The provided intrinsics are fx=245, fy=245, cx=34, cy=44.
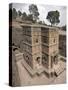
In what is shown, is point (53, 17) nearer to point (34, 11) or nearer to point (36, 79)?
point (34, 11)

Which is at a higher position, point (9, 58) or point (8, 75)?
point (9, 58)

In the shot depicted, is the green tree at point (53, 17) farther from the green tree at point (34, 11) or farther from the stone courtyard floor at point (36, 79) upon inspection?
the stone courtyard floor at point (36, 79)

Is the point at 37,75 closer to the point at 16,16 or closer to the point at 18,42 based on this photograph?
the point at 18,42

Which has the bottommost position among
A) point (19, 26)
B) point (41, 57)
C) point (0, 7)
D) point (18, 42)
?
point (41, 57)

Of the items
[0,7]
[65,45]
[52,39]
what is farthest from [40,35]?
[0,7]

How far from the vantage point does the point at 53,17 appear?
2.39m

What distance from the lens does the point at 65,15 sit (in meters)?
2.42

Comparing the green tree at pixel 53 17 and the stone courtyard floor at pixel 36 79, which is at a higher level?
the green tree at pixel 53 17

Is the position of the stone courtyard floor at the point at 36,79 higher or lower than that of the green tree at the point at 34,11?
lower

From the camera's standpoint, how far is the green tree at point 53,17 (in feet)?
7.77

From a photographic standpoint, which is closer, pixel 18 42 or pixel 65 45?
pixel 18 42

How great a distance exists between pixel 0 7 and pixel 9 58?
1.56ft

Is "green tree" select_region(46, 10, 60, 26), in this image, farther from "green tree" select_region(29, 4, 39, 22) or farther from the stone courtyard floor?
the stone courtyard floor

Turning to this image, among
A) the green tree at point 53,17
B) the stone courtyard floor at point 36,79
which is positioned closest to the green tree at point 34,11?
the green tree at point 53,17
